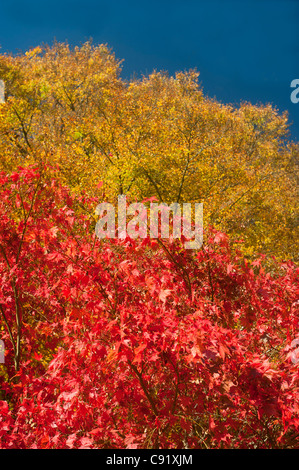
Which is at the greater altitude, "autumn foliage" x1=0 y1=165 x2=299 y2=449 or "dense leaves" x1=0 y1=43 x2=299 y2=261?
"dense leaves" x1=0 y1=43 x2=299 y2=261

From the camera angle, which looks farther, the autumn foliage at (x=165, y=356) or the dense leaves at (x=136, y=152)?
the dense leaves at (x=136, y=152)

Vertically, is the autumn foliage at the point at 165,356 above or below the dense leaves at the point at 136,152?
below

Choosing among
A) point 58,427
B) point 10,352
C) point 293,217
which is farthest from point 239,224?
point 58,427

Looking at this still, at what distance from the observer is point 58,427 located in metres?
3.46

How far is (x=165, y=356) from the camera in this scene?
10.6 ft

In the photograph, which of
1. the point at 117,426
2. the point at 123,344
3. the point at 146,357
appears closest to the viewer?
the point at 123,344

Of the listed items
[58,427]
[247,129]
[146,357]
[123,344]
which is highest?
[247,129]

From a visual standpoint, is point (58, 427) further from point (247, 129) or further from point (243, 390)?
point (247, 129)

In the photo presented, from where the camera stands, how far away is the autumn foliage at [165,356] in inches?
121

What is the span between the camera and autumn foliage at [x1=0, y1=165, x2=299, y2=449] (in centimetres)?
306

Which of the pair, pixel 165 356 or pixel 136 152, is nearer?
pixel 165 356

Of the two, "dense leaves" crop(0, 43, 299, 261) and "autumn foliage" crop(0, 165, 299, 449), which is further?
"dense leaves" crop(0, 43, 299, 261)

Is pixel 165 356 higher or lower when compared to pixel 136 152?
lower

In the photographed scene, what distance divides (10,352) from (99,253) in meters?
2.48
